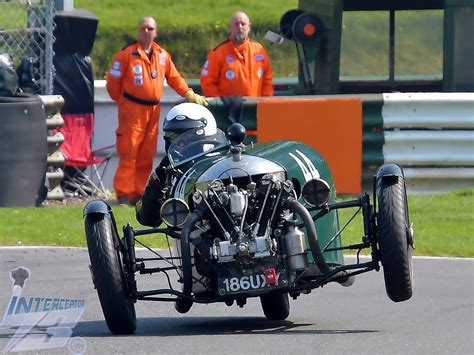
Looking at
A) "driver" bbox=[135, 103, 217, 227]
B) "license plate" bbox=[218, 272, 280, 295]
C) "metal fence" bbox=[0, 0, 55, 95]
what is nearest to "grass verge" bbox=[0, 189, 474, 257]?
"metal fence" bbox=[0, 0, 55, 95]

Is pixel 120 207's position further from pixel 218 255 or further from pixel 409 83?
pixel 218 255

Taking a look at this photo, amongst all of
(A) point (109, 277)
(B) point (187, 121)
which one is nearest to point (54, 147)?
(B) point (187, 121)

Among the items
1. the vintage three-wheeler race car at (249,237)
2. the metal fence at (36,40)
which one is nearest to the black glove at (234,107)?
the metal fence at (36,40)

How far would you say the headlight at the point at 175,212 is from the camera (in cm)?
817

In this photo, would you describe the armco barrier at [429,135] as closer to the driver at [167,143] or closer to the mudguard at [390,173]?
the driver at [167,143]

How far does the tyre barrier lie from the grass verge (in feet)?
2.82

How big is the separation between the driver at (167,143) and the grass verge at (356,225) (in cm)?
344

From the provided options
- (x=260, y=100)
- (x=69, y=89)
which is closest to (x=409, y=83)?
(x=260, y=100)

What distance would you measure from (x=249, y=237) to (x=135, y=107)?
25.7 ft

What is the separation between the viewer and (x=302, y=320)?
895cm

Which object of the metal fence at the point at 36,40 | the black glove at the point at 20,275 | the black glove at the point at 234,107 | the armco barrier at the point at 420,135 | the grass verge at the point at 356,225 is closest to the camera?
the black glove at the point at 20,275

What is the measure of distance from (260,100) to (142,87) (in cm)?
131

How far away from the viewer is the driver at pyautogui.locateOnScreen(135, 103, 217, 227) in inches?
360

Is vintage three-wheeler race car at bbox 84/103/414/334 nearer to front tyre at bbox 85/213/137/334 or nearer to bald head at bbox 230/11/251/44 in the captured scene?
front tyre at bbox 85/213/137/334
